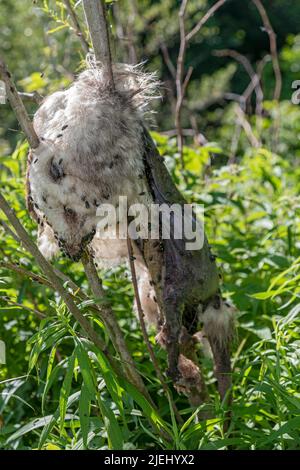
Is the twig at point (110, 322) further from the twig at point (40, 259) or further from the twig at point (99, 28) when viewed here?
the twig at point (99, 28)

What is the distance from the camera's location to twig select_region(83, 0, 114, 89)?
1.96 m

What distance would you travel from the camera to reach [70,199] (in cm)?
183

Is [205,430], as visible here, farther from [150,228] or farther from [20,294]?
[20,294]

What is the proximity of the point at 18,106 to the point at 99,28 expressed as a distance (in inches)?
13.8

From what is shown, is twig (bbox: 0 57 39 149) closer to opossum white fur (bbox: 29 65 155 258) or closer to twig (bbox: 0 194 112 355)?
opossum white fur (bbox: 29 65 155 258)

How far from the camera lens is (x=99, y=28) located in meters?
1.96

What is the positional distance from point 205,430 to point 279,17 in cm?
1381

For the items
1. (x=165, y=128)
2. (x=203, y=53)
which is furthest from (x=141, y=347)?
(x=203, y=53)

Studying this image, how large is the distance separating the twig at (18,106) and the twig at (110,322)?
1.18ft

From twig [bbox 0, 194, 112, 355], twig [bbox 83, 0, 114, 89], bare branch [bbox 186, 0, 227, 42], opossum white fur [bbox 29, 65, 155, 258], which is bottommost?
twig [bbox 0, 194, 112, 355]


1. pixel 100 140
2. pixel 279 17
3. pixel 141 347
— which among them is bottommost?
pixel 141 347

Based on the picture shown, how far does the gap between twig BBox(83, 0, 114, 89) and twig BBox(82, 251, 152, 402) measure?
0.56 m

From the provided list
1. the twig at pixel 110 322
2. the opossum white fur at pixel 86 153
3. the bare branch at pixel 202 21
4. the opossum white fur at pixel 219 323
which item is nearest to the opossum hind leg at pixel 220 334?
the opossum white fur at pixel 219 323

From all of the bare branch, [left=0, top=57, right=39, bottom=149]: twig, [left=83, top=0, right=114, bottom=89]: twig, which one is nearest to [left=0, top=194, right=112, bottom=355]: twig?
[left=0, top=57, right=39, bottom=149]: twig
